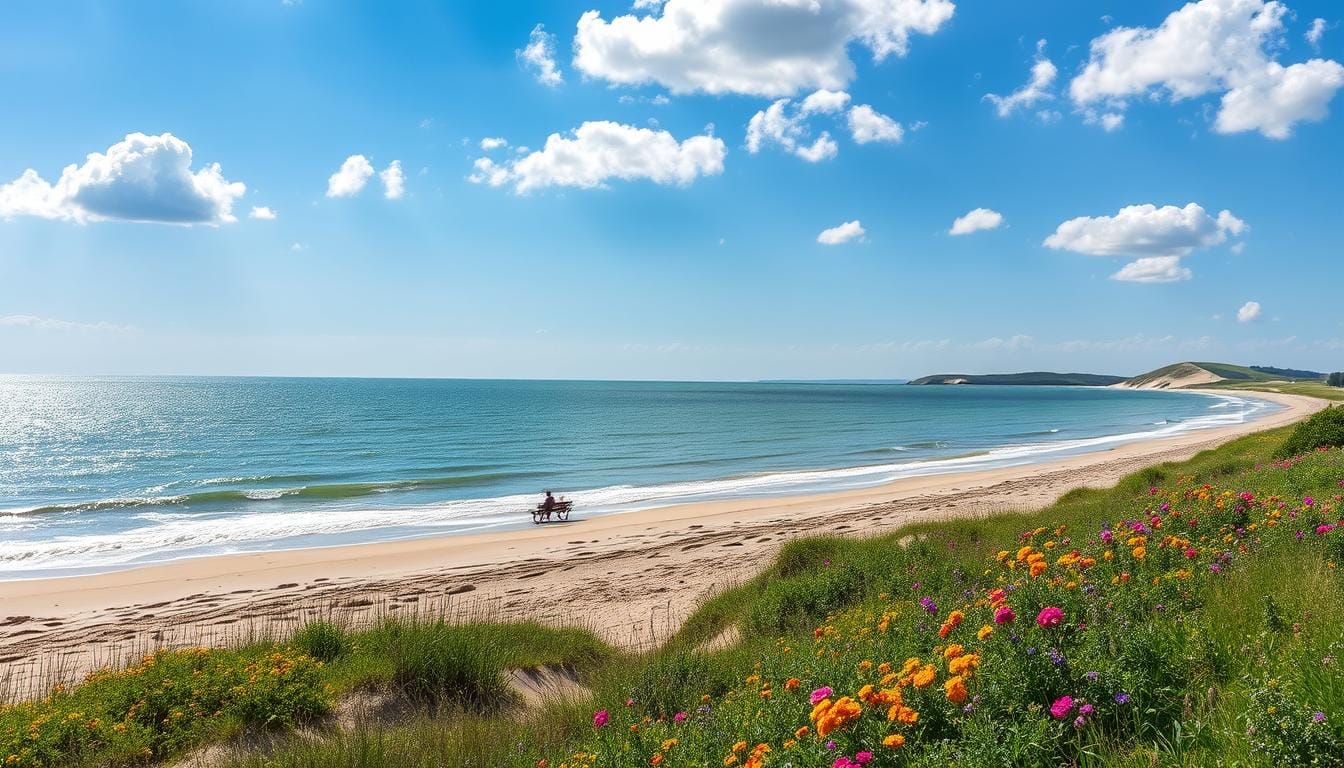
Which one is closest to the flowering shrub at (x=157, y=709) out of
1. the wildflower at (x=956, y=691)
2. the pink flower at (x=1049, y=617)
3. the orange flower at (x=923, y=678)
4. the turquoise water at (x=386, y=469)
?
the orange flower at (x=923, y=678)

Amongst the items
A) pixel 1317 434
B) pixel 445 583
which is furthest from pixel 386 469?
pixel 1317 434

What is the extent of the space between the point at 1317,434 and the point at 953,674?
59.4 feet

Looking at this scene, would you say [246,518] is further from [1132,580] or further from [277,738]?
[1132,580]

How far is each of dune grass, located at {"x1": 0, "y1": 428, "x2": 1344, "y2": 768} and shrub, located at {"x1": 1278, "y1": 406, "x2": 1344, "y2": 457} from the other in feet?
30.1

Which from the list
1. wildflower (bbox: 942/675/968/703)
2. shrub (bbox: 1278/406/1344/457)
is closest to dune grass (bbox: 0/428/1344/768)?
wildflower (bbox: 942/675/968/703)

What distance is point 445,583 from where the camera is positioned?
1478cm

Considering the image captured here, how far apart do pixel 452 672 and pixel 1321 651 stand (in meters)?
6.58

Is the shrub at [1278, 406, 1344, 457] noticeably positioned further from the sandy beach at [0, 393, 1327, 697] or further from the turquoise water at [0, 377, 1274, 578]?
the turquoise water at [0, 377, 1274, 578]

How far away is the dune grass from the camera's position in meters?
3.15

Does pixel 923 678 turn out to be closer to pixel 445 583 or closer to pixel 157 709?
pixel 157 709

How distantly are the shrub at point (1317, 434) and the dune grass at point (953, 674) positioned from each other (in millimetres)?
9183

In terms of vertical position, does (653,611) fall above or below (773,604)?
below

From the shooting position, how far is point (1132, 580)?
17.1 ft

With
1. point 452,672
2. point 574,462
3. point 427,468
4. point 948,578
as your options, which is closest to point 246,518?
point 427,468
